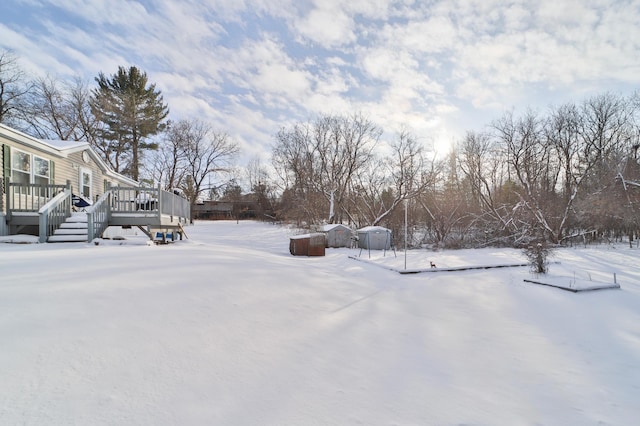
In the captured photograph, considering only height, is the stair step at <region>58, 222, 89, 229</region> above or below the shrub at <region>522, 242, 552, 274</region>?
above

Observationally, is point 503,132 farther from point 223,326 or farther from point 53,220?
point 53,220

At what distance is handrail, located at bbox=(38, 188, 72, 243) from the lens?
8.18 metres

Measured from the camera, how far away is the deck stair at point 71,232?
8.40 m

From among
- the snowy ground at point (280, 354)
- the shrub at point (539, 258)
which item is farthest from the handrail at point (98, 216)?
the shrub at point (539, 258)

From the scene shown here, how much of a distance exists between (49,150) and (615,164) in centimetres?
2828

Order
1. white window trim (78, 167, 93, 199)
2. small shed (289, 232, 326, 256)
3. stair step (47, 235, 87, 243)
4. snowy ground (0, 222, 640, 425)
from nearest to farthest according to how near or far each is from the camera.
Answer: snowy ground (0, 222, 640, 425) < stair step (47, 235, 87, 243) < small shed (289, 232, 326, 256) < white window trim (78, 167, 93, 199)

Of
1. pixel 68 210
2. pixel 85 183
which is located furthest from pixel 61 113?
pixel 68 210

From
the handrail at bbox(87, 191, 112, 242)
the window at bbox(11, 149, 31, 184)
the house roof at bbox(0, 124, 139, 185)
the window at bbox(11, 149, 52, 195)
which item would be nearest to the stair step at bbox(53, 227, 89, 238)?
the handrail at bbox(87, 191, 112, 242)

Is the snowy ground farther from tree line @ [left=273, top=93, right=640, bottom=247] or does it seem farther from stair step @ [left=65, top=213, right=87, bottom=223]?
tree line @ [left=273, top=93, right=640, bottom=247]

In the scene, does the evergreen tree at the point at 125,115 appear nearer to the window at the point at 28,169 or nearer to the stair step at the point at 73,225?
the window at the point at 28,169

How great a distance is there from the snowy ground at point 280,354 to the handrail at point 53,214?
11.9ft

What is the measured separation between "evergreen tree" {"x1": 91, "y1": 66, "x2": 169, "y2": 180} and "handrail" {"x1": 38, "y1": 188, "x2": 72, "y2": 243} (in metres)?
19.9

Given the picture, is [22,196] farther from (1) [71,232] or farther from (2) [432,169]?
(2) [432,169]

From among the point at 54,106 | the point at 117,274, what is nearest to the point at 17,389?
the point at 117,274
